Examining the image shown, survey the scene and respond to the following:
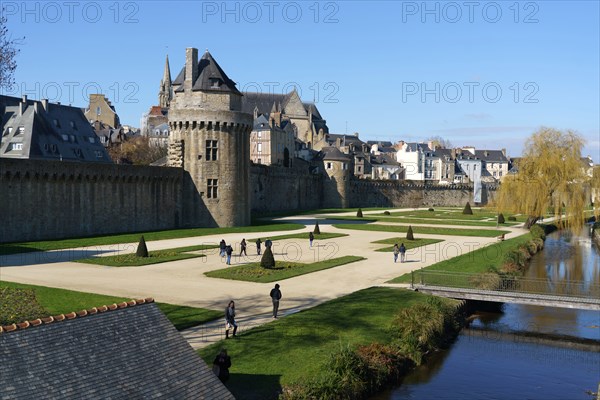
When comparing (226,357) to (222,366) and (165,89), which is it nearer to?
(222,366)

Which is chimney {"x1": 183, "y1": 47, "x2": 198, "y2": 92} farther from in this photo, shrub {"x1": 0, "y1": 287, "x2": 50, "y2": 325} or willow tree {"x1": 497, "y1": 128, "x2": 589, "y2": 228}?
shrub {"x1": 0, "y1": 287, "x2": 50, "y2": 325}

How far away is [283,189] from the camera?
81.8 meters

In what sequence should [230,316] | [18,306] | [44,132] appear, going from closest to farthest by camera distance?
1. [230,316]
2. [18,306]
3. [44,132]

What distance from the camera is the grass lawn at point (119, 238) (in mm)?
34778

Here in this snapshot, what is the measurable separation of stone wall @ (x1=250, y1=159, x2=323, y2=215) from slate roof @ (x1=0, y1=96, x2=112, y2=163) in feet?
67.9

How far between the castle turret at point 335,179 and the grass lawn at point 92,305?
71756 mm

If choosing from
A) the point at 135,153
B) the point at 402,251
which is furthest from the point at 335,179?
the point at 402,251

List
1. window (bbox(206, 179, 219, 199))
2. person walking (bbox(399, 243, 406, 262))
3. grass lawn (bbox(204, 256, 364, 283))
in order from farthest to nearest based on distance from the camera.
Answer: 1. window (bbox(206, 179, 219, 199))
2. person walking (bbox(399, 243, 406, 262))
3. grass lawn (bbox(204, 256, 364, 283))

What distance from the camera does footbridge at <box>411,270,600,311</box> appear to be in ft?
72.7

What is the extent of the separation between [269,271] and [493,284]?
979cm

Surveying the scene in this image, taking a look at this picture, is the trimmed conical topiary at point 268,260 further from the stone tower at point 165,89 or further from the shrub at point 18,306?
the stone tower at point 165,89

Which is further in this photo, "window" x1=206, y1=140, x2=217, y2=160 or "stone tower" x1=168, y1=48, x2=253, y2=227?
"window" x1=206, y1=140, x2=217, y2=160

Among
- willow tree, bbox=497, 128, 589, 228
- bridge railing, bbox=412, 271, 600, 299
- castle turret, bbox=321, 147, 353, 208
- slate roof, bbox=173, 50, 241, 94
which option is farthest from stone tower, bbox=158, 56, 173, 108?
bridge railing, bbox=412, 271, 600, 299

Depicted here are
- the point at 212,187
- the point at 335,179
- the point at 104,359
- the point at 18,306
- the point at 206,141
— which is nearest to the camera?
the point at 104,359
